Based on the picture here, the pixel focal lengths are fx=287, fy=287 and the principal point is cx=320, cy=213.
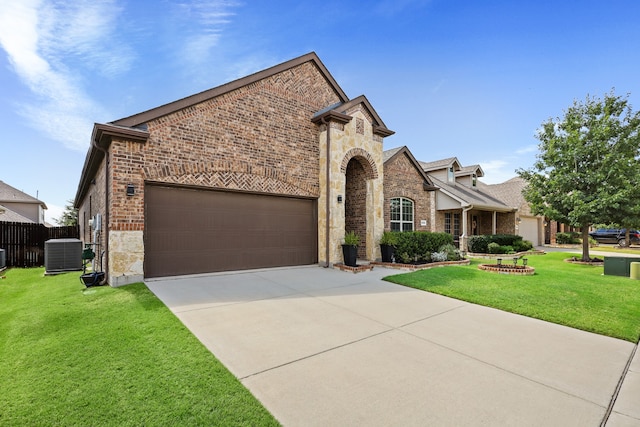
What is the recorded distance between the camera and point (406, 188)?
49.5 feet

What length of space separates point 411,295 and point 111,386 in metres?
5.55

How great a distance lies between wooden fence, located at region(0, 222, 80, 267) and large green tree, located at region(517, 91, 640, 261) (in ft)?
76.7

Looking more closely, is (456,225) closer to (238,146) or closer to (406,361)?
(238,146)

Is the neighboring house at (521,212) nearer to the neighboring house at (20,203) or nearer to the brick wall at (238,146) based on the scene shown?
the brick wall at (238,146)

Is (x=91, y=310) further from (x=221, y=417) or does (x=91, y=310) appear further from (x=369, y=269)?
(x=369, y=269)

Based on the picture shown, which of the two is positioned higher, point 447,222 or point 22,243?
point 447,222

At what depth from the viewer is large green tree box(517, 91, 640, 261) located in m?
12.6

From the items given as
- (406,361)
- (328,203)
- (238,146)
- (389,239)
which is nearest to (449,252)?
(389,239)

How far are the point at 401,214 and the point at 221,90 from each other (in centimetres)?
1033

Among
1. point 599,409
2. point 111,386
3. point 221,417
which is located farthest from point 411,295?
point 111,386

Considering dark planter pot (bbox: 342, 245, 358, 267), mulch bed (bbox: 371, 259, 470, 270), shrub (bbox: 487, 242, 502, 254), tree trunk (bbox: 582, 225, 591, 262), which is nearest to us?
dark planter pot (bbox: 342, 245, 358, 267)

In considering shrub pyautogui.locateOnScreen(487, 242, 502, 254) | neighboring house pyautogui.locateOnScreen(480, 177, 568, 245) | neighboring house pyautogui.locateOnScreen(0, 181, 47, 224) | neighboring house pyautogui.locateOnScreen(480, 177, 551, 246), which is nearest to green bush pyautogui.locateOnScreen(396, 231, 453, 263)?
shrub pyautogui.locateOnScreen(487, 242, 502, 254)

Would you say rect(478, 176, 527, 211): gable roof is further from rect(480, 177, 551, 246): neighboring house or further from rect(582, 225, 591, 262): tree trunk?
rect(582, 225, 591, 262): tree trunk

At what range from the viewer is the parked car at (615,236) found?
2511 cm
